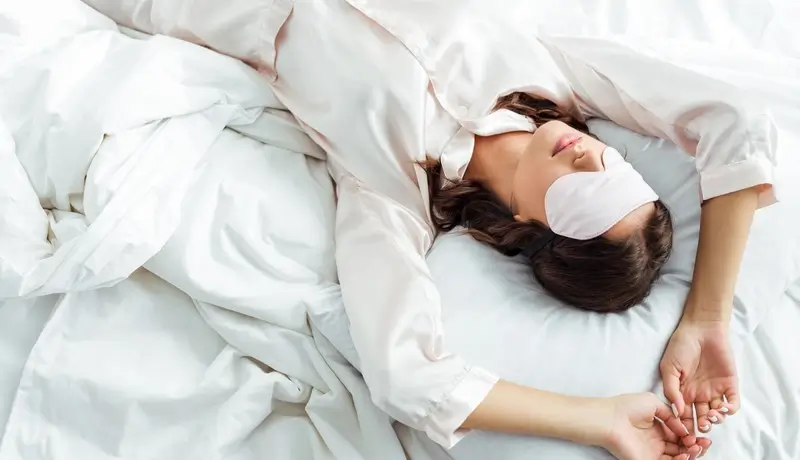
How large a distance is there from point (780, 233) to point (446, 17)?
0.59 m

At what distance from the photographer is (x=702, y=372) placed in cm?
93

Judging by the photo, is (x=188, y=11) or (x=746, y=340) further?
(x=188, y=11)

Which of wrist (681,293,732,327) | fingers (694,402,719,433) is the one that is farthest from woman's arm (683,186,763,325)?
fingers (694,402,719,433)

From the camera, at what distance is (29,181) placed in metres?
0.99

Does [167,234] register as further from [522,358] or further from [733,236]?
[733,236]

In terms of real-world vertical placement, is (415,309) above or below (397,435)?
above

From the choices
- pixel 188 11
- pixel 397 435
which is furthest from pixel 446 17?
pixel 397 435

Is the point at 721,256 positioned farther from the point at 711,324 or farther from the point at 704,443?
the point at 704,443

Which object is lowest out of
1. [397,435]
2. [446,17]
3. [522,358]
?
[397,435]

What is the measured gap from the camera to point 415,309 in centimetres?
92

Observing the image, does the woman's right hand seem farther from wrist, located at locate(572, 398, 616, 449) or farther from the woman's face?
the woman's face

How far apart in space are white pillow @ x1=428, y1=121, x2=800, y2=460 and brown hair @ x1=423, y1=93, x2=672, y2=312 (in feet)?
0.06

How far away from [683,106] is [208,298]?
0.72 metres

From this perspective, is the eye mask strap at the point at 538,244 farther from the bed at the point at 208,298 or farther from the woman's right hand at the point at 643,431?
the woman's right hand at the point at 643,431
